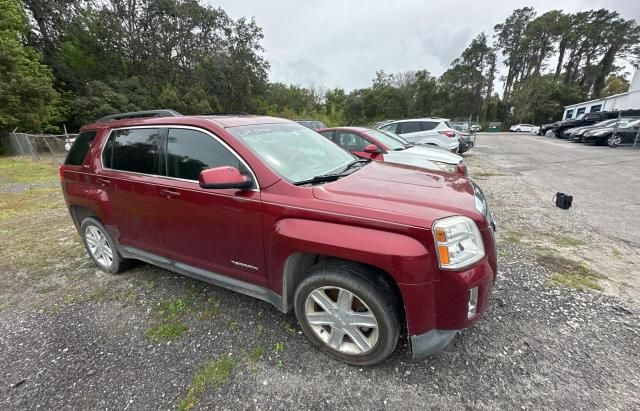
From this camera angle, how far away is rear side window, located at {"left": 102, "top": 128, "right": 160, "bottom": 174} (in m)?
2.61

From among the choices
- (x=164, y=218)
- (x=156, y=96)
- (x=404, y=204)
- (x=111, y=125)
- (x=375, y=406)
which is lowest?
(x=375, y=406)

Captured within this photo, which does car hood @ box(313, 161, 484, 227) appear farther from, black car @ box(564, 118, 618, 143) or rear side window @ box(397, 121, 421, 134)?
black car @ box(564, 118, 618, 143)

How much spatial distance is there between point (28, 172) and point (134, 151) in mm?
12890

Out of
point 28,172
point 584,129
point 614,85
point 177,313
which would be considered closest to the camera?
point 177,313

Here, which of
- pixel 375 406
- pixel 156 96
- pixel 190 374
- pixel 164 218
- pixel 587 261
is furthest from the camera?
pixel 156 96

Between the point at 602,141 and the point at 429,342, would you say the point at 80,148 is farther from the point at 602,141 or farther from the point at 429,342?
the point at 602,141

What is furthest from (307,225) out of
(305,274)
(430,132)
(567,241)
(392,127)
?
(392,127)

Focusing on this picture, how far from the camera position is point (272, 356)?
2133mm

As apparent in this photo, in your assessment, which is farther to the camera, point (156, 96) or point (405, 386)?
point (156, 96)

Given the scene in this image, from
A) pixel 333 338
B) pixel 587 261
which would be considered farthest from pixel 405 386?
pixel 587 261

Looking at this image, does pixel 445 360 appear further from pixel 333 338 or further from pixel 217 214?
pixel 217 214

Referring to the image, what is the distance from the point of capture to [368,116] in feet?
174

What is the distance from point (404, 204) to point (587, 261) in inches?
119

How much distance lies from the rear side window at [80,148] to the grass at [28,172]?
8.61 m
